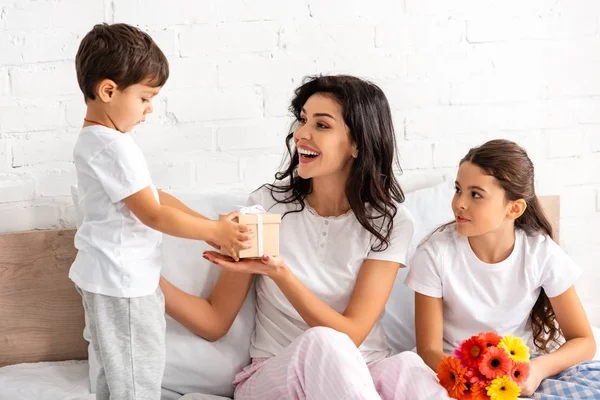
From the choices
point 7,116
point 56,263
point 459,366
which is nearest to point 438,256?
point 459,366

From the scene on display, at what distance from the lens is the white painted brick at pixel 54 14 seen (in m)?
1.86

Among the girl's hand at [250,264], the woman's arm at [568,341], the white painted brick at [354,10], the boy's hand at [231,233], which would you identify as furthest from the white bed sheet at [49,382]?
the white painted brick at [354,10]

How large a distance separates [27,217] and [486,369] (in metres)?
1.21

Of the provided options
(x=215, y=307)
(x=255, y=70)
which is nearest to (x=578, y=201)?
(x=255, y=70)

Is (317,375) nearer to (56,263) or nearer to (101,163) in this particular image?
(101,163)

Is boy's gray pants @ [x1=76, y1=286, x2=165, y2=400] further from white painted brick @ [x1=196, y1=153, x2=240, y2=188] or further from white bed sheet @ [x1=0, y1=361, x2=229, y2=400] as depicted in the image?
white painted brick @ [x1=196, y1=153, x2=240, y2=188]

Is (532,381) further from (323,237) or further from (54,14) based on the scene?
(54,14)

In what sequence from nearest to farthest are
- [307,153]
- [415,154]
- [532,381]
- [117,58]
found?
[117,58]
[532,381]
[307,153]
[415,154]

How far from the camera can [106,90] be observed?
53.0 inches

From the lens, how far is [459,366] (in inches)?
56.1

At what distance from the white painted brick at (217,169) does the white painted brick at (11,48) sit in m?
0.52

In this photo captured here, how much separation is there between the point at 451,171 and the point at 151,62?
1145 millimetres

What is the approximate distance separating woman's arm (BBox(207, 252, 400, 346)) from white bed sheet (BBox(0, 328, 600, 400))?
11.7 inches

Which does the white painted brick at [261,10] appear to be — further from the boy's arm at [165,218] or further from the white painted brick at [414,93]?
the boy's arm at [165,218]
